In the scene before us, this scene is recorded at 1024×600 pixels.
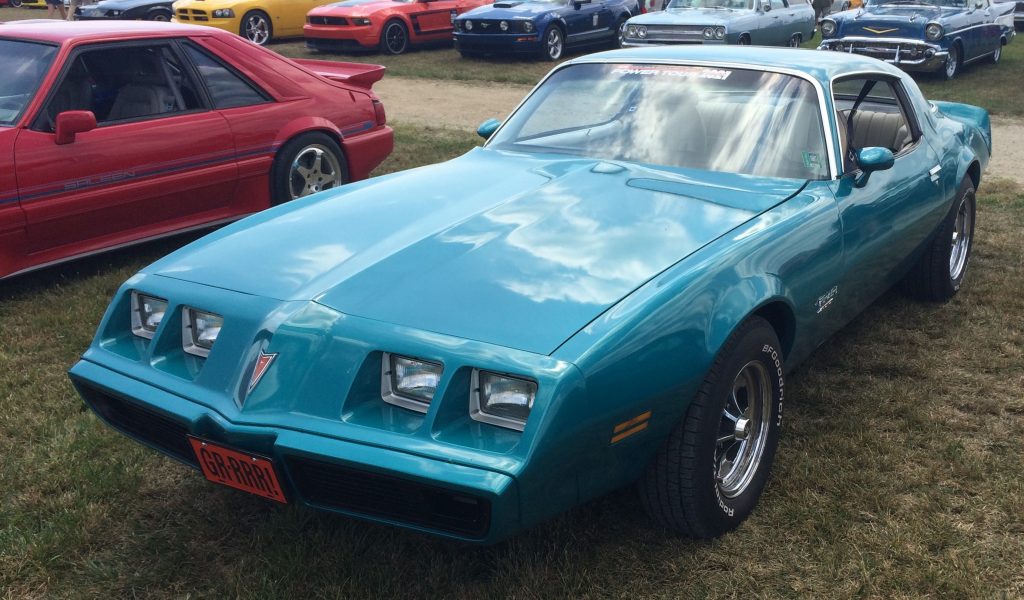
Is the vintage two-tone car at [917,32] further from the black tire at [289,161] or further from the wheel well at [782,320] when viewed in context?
the wheel well at [782,320]

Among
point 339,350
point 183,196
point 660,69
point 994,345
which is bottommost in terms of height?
point 994,345

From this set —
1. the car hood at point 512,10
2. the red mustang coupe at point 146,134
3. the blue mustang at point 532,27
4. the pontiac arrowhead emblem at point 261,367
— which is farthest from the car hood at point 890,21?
the pontiac arrowhead emblem at point 261,367

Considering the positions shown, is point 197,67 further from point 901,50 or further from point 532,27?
point 901,50

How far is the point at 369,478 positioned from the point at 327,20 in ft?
45.2

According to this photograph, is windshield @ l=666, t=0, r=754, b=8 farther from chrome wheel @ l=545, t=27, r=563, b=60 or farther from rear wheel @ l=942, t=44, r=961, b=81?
rear wheel @ l=942, t=44, r=961, b=81

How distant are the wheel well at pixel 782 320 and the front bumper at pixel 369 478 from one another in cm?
122

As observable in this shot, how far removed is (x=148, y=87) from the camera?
18.1ft

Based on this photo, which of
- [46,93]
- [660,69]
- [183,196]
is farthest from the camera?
[183,196]

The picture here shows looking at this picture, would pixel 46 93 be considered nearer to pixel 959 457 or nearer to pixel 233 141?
pixel 233 141

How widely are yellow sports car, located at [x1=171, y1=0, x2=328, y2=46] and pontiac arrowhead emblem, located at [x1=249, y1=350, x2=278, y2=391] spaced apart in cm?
1282

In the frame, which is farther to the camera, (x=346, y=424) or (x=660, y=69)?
(x=660, y=69)

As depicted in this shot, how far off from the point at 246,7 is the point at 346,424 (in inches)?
571

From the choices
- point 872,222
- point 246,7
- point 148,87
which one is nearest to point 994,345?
point 872,222

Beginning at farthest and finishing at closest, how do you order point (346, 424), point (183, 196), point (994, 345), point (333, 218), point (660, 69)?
point (183, 196), point (994, 345), point (660, 69), point (333, 218), point (346, 424)
